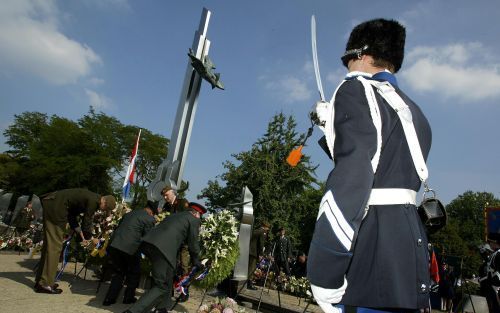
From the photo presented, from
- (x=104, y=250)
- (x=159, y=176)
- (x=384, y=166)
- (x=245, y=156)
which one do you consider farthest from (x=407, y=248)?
(x=245, y=156)

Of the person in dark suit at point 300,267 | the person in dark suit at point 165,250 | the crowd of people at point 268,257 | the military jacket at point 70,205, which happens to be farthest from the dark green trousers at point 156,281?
the person in dark suit at point 300,267

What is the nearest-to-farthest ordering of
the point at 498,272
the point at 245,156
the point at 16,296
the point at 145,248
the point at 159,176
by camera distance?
the point at 145,248 < the point at 16,296 < the point at 498,272 < the point at 159,176 < the point at 245,156

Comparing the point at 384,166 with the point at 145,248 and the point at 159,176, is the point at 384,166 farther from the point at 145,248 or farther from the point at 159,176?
the point at 159,176

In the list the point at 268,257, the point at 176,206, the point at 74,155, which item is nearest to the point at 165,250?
the point at 176,206

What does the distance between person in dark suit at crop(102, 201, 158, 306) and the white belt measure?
552cm

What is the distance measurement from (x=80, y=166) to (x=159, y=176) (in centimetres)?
2474

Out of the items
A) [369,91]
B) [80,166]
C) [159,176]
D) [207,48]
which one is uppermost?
[207,48]

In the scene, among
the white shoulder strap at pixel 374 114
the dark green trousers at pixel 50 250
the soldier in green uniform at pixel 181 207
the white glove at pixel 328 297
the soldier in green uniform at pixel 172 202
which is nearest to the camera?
the white glove at pixel 328 297

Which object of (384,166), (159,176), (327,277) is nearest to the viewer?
(327,277)

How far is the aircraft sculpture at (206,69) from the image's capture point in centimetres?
1548

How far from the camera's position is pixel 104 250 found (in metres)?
7.61

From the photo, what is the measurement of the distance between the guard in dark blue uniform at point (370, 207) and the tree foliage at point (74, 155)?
3683 cm

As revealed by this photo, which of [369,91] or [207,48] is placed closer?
[369,91]

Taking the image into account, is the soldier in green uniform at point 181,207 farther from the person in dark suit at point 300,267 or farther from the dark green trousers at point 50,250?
the person in dark suit at point 300,267
